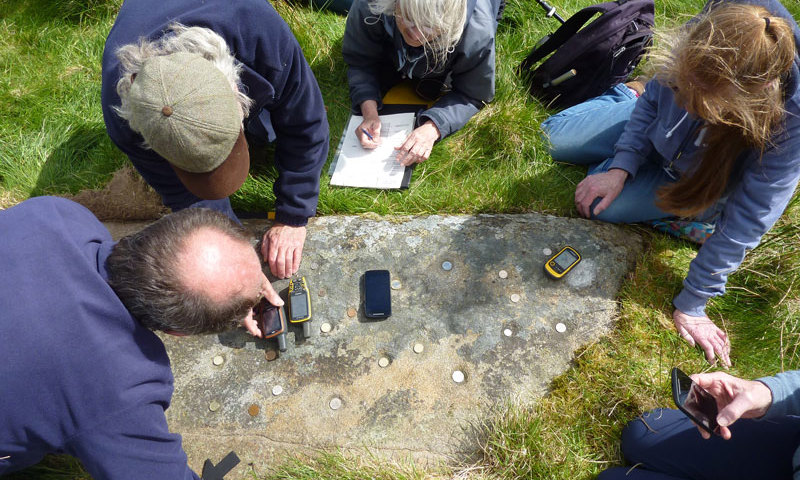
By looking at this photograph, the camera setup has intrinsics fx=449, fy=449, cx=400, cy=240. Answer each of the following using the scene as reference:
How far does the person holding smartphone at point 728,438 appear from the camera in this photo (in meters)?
1.62

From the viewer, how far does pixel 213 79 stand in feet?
4.72

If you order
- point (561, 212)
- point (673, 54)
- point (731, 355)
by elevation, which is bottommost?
point (731, 355)

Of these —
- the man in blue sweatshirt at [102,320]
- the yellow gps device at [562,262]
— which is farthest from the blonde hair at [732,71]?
the man in blue sweatshirt at [102,320]

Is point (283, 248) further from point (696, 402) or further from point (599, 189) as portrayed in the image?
point (696, 402)

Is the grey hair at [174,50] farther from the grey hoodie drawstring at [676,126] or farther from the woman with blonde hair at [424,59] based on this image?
the grey hoodie drawstring at [676,126]

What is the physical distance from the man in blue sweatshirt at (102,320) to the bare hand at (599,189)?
5.95 feet

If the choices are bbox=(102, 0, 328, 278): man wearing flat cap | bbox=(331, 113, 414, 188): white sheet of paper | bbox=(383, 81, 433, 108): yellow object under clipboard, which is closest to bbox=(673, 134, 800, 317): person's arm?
bbox=(331, 113, 414, 188): white sheet of paper

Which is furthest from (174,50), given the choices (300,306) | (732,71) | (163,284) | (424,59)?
(732,71)

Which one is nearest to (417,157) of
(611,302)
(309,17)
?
(611,302)

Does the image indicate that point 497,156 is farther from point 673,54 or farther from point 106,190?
point 106,190

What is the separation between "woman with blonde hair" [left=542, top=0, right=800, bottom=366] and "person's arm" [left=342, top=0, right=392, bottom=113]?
1.11 meters

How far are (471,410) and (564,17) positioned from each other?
9.76 feet

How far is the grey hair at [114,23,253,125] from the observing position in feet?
4.98

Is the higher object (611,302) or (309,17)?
(309,17)
